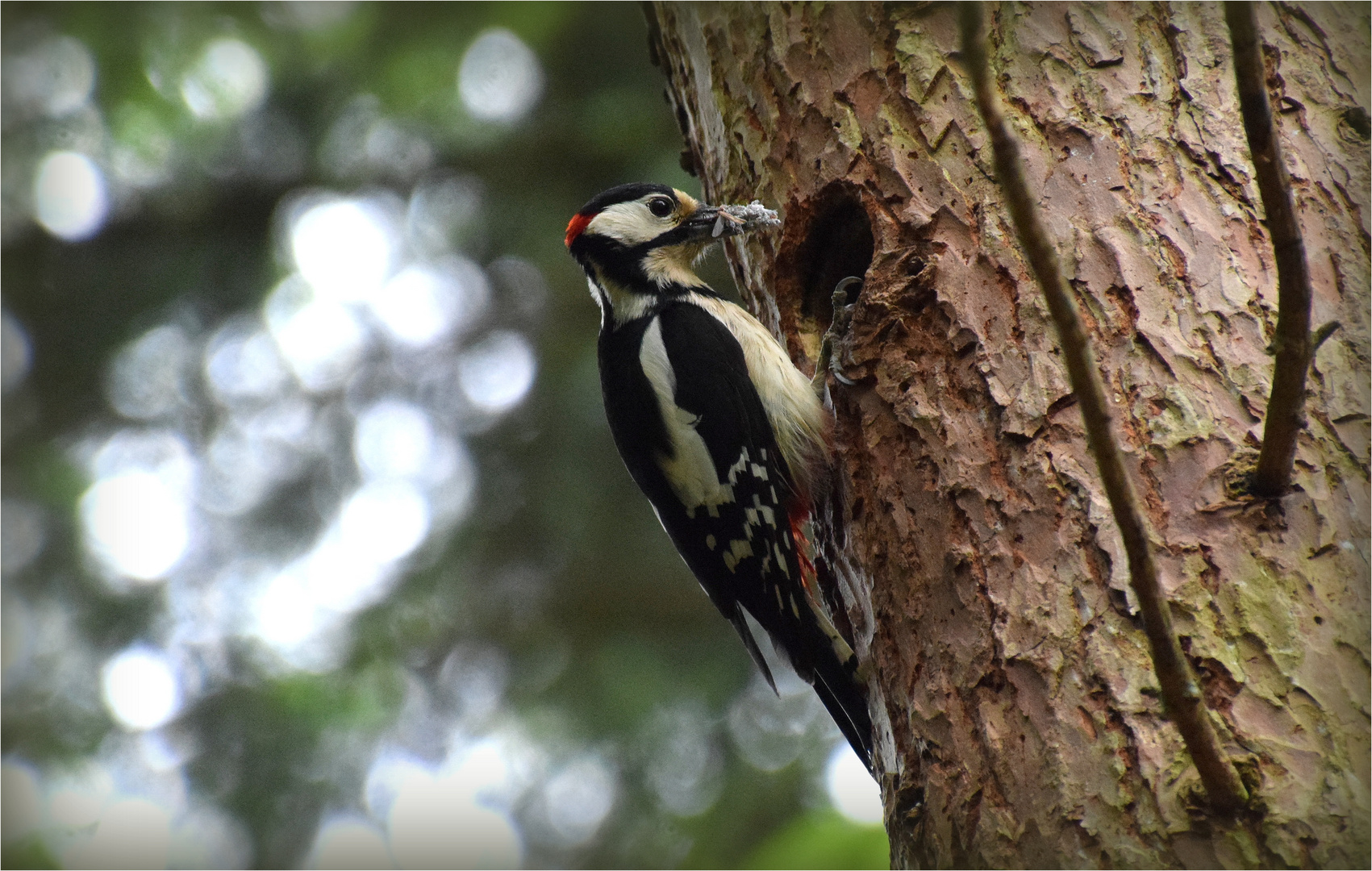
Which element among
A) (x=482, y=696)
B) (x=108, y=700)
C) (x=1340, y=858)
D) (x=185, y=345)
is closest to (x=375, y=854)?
(x=482, y=696)

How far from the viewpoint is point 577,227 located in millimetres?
3508

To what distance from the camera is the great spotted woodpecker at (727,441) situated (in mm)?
2758

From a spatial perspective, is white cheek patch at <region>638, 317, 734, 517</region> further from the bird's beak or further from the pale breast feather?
the bird's beak

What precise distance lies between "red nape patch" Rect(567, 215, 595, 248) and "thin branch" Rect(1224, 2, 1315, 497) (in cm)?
239

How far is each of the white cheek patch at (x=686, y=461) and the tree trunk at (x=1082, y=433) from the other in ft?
1.56

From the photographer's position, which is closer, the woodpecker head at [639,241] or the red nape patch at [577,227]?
the woodpecker head at [639,241]

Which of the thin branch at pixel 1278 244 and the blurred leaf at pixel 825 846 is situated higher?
the thin branch at pixel 1278 244

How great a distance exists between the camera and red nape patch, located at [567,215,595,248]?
11.4 ft

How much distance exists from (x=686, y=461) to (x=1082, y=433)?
139 cm

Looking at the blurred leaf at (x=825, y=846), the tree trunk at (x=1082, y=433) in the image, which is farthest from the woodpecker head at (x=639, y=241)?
the blurred leaf at (x=825, y=846)

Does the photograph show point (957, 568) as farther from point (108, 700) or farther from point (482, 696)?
point (108, 700)

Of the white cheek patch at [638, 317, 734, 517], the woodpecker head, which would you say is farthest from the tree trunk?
the woodpecker head

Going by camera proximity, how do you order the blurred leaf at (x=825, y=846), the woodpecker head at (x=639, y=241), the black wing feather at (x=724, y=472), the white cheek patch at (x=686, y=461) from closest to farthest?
the black wing feather at (x=724, y=472) → the white cheek patch at (x=686, y=461) → the blurred leaf at (x=825, y=846) → the woodpecker head at (x=639, y=241)

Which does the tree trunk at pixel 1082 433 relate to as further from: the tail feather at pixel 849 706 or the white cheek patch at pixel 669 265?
the white cheek patch at pixel 669 265
